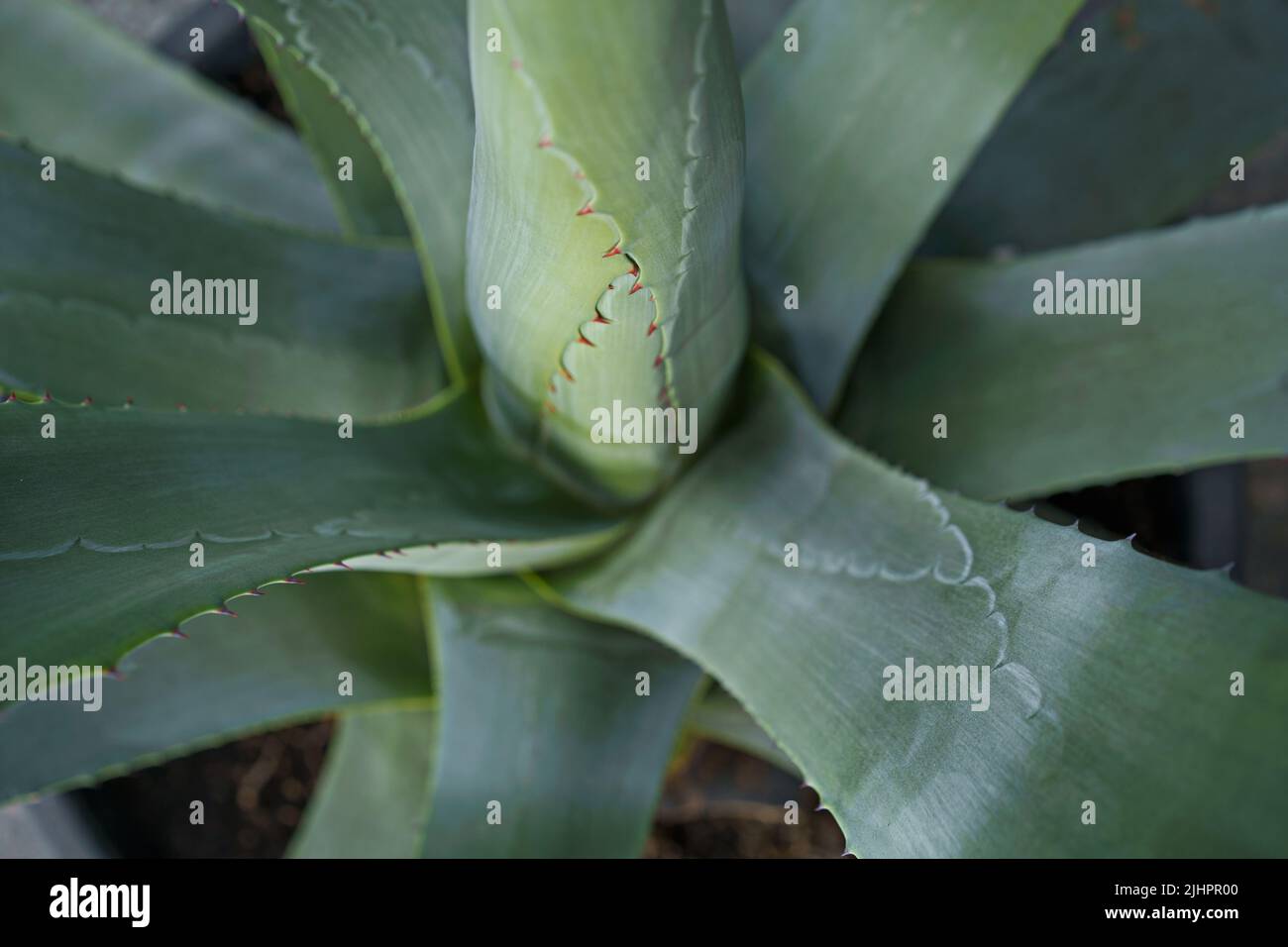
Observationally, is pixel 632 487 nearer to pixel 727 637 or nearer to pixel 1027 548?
pixel 727 637

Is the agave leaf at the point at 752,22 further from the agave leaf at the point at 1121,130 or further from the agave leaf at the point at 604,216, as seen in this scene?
the agave leaf at the point at 604,216

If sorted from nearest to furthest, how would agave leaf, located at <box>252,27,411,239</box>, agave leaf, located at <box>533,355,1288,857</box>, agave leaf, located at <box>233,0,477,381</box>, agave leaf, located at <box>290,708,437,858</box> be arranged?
agave leaf, located at <box>533,355,1288,857</box> → agave leaf, located at <box>233,0,477,381</box> → agave leaf, located at <box>252,27,411,239</box> → agave leaf, located at <box>290,708,437,858</box>

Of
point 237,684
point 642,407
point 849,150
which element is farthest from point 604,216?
point 237,684

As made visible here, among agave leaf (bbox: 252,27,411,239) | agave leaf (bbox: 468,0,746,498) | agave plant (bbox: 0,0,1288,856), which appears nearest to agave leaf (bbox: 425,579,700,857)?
agave plant (bbox: 0,0,1288,856)

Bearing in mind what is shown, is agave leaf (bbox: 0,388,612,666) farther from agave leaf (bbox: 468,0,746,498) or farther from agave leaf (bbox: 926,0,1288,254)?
agave leaf (bbox: 926,0,1288,254)

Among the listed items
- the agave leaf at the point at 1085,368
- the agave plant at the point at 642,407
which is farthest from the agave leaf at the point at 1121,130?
the agave leaf at the point at 1085,368

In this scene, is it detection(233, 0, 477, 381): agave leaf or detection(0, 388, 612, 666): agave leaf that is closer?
detection(0, 388, 612, 666): agave leaf
